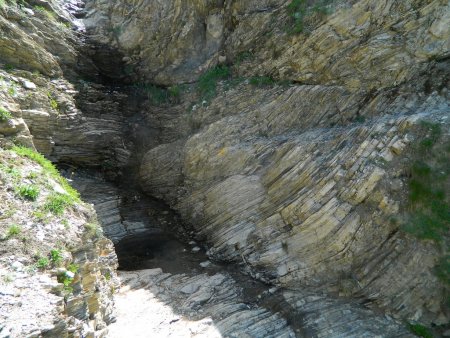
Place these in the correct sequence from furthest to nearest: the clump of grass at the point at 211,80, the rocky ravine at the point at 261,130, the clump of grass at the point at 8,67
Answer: the clump of grass at the point at 211,80
the clump of grass at the point at 8,67
the rocky ravine at the point at 261,130

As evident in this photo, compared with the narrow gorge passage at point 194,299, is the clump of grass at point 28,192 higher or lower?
higher

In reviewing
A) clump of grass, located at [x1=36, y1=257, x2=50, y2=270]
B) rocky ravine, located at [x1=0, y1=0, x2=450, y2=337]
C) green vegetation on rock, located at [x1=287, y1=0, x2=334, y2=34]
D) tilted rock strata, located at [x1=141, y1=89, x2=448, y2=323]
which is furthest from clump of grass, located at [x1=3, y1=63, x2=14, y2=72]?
green vegetation on rock, located at [x1=287, y1=0, x2=334, y2=34]

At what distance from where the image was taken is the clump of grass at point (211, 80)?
583 inches

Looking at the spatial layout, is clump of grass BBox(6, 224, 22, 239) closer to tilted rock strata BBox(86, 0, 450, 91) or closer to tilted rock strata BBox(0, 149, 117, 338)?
tilted rock strata BBox(0, 149, 117, 338)

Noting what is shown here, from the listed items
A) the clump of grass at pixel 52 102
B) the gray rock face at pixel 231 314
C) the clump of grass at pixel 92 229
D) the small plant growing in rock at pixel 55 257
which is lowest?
the gray rock face at pixel 231 314

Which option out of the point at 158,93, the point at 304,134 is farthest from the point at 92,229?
the point at 158,93

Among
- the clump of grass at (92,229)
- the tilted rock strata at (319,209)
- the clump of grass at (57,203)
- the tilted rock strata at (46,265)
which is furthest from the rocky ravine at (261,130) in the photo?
the clump of grass at (92,229)

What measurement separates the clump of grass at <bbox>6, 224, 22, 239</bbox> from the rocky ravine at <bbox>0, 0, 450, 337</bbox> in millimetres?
149

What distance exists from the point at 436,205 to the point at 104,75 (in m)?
13.4

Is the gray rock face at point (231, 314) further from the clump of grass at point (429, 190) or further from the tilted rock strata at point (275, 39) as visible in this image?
the tilted rock strata at point (275, 39)

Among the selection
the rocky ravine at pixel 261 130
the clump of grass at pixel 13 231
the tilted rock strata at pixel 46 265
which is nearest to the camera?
the tilted rock strata at pixel 46 265

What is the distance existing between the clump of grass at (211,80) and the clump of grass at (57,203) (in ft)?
25.2

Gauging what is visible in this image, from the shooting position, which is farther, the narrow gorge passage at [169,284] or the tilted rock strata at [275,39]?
the tilted rock strata at [275,39]

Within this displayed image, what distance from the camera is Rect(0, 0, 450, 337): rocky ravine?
945 centimetres
